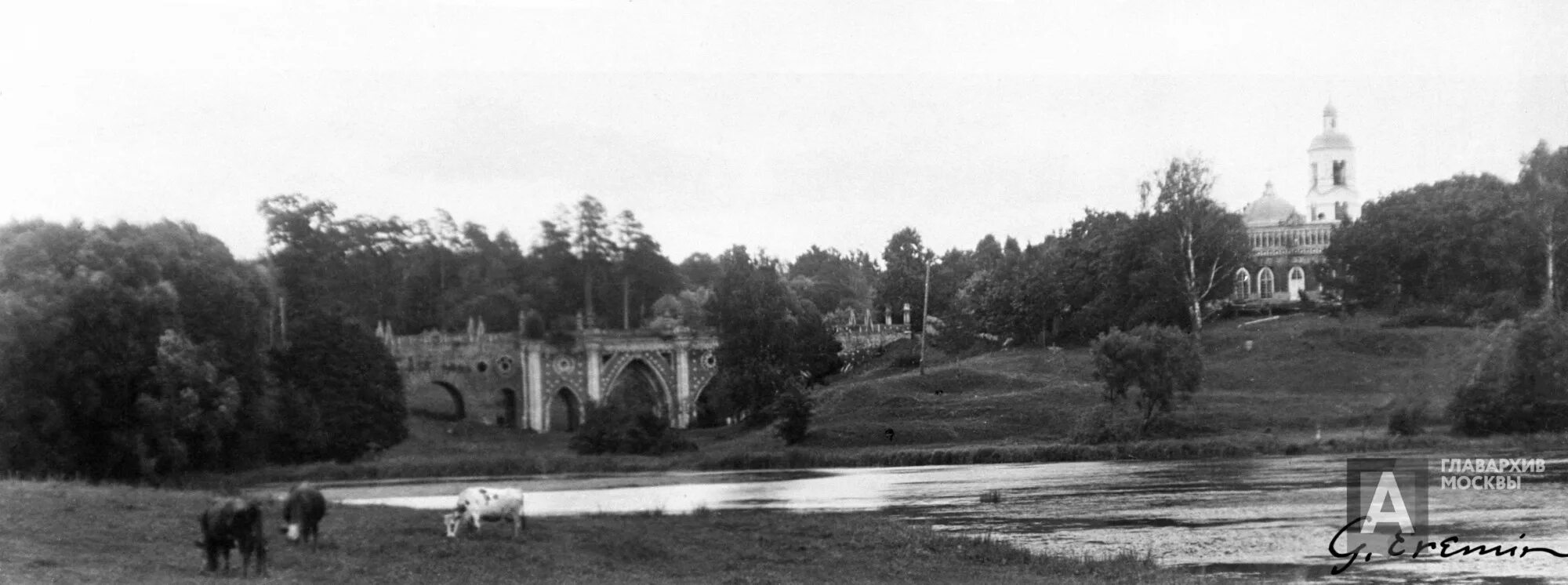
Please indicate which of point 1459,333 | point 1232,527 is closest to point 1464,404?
point 1459,333

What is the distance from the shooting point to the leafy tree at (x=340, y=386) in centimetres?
6694

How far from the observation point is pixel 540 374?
281 ft

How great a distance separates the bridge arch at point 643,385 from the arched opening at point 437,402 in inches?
291

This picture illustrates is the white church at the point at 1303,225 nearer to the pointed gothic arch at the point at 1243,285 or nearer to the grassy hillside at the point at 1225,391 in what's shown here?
the pointed gothic arch at the point at 1243,285

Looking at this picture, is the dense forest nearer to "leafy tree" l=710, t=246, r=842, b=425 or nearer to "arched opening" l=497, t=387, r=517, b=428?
"leafy tree" l=710, t=246, r=842, b=425

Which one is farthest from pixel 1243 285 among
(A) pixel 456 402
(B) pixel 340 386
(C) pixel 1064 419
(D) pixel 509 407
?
(B) pixel 340 386

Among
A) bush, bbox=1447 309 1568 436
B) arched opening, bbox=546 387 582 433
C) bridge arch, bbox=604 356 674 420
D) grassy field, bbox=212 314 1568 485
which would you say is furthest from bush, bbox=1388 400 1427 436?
arched opening, bbox=546 387 582 433

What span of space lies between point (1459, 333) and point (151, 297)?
63.0 metres

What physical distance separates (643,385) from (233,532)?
2599 inches

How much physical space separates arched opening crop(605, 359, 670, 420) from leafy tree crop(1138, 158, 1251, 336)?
97.3ft

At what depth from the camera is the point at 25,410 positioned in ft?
159

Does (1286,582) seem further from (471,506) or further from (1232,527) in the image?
(471,506)

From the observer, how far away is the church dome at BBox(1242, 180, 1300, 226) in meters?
127

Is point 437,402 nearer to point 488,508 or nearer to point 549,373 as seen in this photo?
point 549,373
